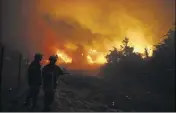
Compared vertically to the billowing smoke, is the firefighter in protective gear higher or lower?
lower

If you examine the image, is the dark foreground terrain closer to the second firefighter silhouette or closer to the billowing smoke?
the second firefighter silhouette

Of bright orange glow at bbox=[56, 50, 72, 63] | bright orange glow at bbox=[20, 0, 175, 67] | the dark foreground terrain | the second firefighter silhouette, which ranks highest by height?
bright orange glow at bbox=[20, 0, 175, 67]

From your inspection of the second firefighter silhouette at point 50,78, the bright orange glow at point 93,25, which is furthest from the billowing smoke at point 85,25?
the second firefighter silhouette at point 50,78

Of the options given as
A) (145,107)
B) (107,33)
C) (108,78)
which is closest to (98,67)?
(108,78)

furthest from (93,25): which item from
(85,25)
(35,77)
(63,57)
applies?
(35,77)

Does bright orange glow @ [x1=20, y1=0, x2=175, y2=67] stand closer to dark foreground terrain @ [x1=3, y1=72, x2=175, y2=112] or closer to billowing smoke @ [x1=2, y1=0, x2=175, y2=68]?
billowing smoke @ [x1=2, y1=0, x2=175, y2=68]

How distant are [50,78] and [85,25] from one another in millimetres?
693

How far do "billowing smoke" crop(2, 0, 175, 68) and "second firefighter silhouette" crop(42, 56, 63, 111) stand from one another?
4.7 inches

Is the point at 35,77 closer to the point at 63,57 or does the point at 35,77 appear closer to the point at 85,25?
the point at 63,57

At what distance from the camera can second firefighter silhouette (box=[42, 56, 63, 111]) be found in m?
3.45

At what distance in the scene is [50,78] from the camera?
349cm

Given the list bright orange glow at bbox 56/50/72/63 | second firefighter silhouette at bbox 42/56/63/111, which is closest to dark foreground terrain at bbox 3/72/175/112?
second firefighter silhouette at bbox 42/56/63/111

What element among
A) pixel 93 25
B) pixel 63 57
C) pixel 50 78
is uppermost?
pixel 93 25

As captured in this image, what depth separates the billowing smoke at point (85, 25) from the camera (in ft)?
11.5
